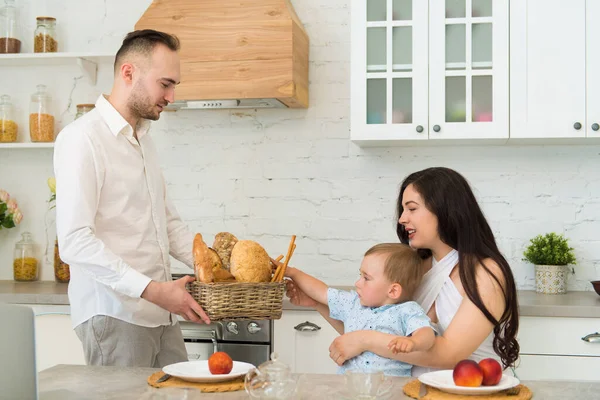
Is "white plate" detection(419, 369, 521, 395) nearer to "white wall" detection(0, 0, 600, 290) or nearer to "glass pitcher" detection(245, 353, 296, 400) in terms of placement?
"glass pitcher" detection(245, 353, 296, 400)

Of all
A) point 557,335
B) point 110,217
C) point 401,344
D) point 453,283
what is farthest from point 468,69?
point 401,344

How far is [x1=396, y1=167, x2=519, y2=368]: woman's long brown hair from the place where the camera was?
2.12m

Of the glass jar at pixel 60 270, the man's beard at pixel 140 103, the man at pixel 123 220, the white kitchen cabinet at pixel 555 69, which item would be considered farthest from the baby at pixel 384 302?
the glass jar at pixel 60 270

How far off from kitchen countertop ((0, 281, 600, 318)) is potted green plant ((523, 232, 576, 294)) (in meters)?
0.05

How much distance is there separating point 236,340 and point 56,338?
0.82m

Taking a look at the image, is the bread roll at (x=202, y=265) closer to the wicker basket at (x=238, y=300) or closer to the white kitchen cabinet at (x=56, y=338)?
the wicker basket at (x=238, y=300)

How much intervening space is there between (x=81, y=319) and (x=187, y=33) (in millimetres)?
1588

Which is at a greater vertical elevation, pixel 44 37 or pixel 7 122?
pixel 44 37

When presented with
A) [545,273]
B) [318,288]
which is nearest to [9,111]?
[318,288]

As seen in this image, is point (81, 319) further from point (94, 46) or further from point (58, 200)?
point (94, 46)

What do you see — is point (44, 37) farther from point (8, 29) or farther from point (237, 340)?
point (237, 340)

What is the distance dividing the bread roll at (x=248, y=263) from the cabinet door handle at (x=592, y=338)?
5.29 ft

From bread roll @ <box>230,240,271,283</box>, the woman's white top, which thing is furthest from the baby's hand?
bread roll @ <box>230,240,271,283</box>

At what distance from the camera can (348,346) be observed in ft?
6.80
